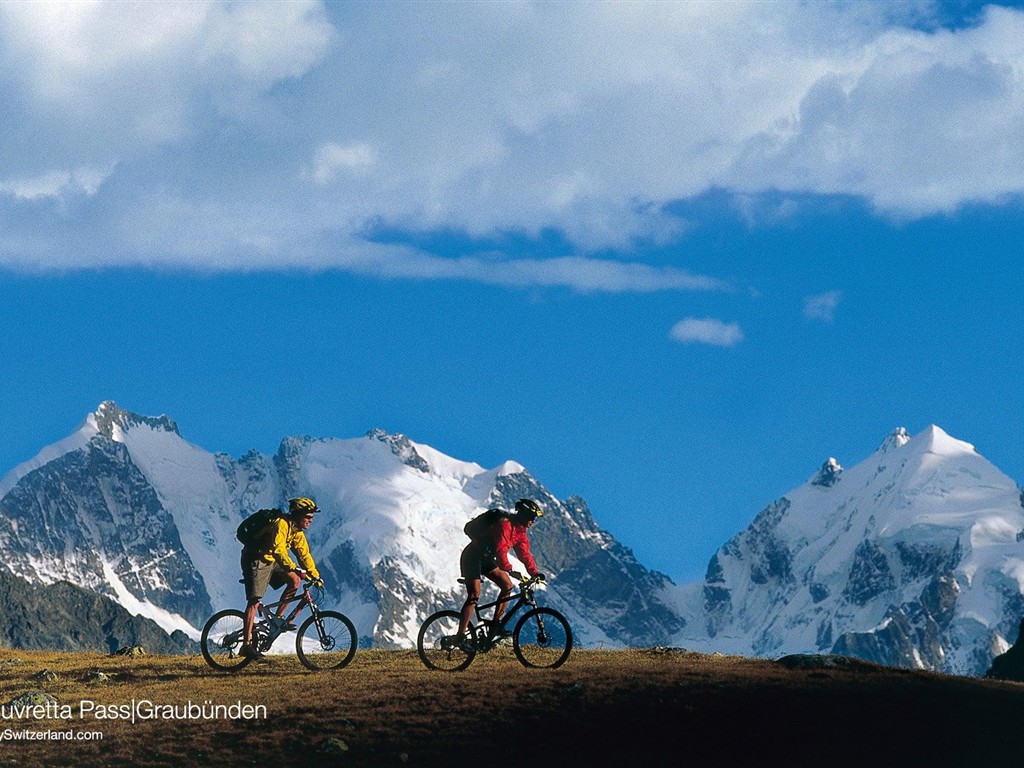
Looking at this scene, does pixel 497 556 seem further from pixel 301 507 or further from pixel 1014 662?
pixel 1014 662

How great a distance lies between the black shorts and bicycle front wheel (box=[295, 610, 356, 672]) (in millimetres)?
3335

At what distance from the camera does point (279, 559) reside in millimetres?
42906

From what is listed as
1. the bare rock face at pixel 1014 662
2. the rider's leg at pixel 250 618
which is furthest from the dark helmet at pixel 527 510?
the bare rock face at pixel 1014 662

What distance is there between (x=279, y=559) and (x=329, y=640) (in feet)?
10.9

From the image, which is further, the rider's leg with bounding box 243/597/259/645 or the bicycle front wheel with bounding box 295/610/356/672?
the bicycle front wheel with bounding box 295/610/356/672

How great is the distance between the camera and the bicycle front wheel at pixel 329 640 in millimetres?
43219

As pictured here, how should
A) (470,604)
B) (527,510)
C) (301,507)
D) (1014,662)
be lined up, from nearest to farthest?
(470,604)
(527,510)
(301,507)
(1014,662)

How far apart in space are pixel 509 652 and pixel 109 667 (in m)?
10.8

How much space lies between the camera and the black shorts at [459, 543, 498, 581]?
137 feet

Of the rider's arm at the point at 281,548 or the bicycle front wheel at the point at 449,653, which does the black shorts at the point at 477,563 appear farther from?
the rider's arm at the point at 281,548

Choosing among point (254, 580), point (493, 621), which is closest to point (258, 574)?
point (254, 580)

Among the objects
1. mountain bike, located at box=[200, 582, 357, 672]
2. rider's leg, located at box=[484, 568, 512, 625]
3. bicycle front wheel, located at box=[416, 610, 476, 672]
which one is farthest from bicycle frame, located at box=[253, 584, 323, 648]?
rider's leg, located at box=[484, 568, 512, 625]

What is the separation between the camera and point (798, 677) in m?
42.5

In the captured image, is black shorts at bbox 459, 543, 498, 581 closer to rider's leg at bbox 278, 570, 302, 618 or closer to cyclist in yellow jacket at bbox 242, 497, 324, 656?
cyclist in yellow jacket at bbox 242, 497, 324, 656
